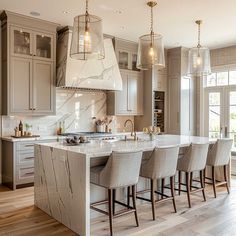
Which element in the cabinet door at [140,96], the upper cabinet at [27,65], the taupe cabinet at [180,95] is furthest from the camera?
the taupe cabinet at [180,95]

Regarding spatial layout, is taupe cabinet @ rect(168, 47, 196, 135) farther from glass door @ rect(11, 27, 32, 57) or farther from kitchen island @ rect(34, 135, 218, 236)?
glass door @ rect(11, 27, 32, 57)

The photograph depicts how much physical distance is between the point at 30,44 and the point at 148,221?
3871 millimetres

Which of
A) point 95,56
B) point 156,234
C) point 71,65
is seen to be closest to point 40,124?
point 71,65

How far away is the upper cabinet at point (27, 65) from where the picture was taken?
16.3 feet

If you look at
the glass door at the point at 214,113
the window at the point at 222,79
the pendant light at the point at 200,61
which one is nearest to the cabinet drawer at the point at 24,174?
the pendant light at the point at 200,61

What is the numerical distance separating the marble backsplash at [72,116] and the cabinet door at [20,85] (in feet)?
1.33

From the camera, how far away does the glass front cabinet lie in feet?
16.5

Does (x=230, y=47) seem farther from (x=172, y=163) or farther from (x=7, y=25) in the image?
(x=7, y=25)

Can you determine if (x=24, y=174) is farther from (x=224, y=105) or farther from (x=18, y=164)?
(x=224, y=105)

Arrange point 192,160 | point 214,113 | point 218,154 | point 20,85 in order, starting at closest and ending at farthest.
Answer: point 192,160
point 218,154
point 20,85
point 214,113

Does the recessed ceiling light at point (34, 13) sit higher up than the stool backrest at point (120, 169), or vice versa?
the recessed ceiling light at point (34, 13)

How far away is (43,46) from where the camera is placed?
543cm

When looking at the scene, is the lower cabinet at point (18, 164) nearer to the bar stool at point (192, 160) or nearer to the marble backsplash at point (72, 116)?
the marble backsplash at point (72, 116)

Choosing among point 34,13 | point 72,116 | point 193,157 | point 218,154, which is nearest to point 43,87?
point 72,116
